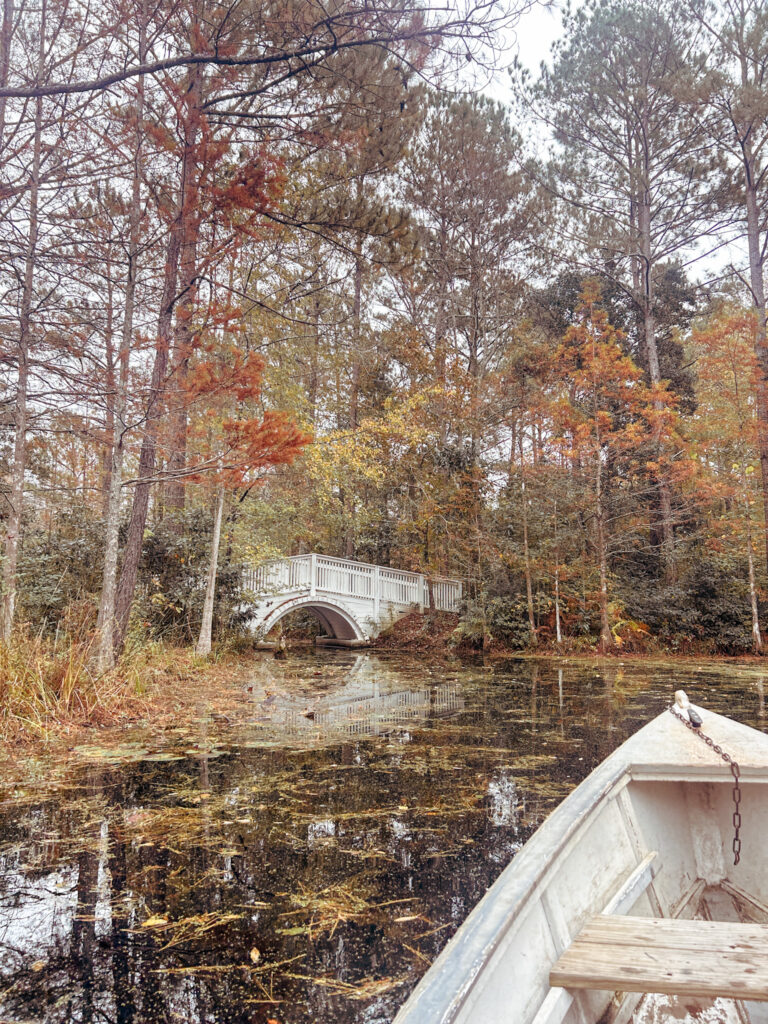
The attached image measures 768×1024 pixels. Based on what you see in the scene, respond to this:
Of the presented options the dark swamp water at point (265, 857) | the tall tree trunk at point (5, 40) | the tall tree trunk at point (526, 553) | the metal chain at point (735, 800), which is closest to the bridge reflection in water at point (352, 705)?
the dark swamp water at point (265, 857)

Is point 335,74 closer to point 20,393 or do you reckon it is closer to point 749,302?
point 20,393

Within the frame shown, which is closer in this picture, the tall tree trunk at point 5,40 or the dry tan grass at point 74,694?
the dry tan grass at point 74,694

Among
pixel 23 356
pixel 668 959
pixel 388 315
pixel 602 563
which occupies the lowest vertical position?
pixel 668 959

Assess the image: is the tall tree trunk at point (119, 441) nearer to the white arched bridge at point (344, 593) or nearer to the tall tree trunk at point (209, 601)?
the tall tree trunk at point (209, 601)

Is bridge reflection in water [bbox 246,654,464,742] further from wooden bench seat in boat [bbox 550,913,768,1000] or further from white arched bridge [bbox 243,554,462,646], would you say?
wooden bench seat in boat [bbox 550,913,768,1000]

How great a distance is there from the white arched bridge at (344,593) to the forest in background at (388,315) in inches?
38.3

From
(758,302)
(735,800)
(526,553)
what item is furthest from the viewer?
(526,553)

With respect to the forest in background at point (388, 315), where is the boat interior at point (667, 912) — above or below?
below

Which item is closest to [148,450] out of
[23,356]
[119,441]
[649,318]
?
[119,441]

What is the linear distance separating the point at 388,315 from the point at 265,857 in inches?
660

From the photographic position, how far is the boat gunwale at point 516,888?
1.03 meters

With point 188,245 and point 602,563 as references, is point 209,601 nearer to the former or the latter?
point 188,245

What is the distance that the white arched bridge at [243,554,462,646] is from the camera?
1339cm

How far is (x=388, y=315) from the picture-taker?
17.8 meters
